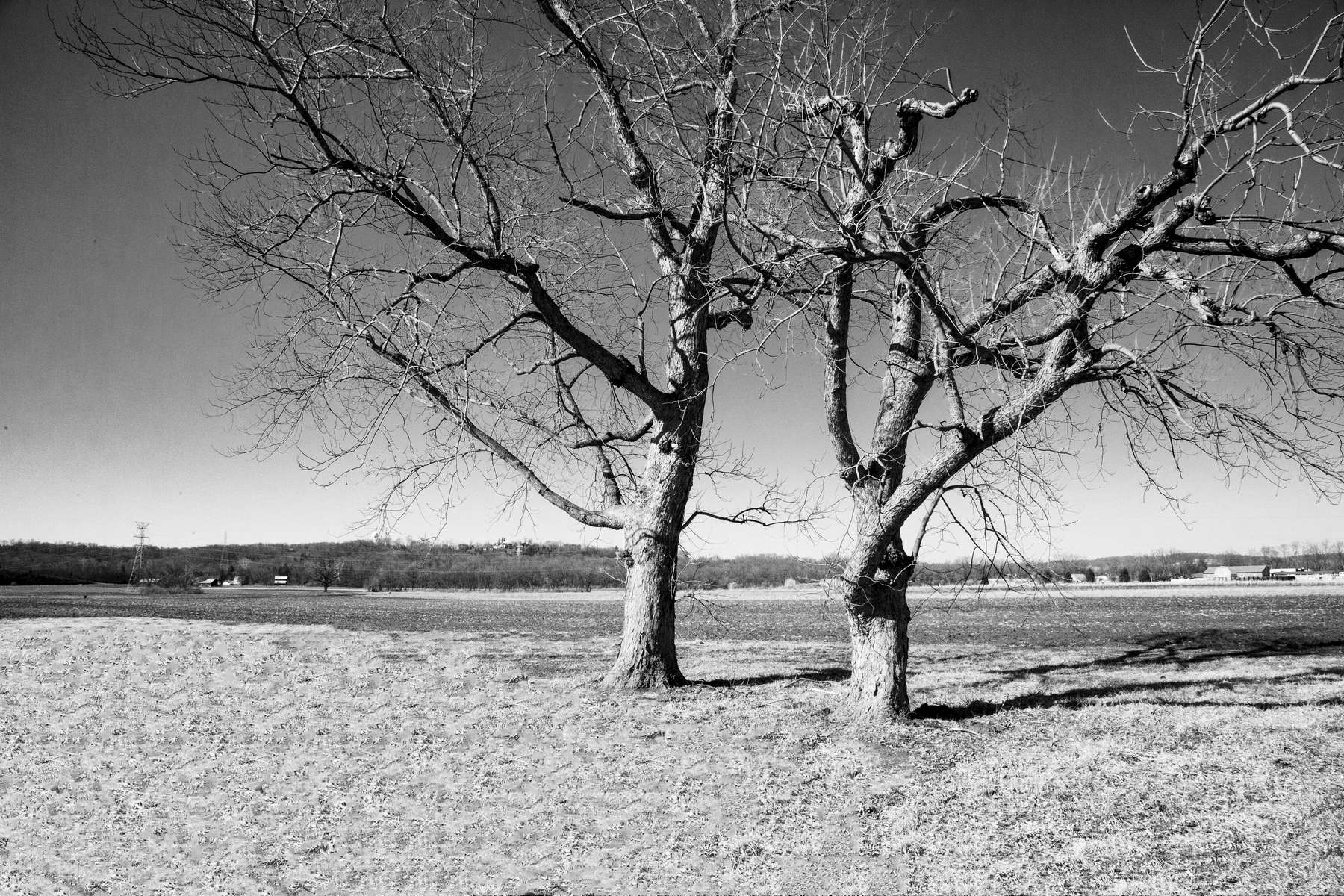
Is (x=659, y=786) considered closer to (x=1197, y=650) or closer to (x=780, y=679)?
(x=780, y=679)

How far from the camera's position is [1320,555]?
105875 mm

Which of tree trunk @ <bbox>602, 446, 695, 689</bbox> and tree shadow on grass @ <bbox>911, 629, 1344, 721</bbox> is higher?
tree trunk @ <bbox>602, 446, 695, 689</bbox>

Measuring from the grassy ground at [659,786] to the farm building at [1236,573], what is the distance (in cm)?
10225

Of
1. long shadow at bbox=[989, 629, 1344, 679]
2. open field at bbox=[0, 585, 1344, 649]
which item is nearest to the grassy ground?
long shadow at bbox=[989, 629, 1344, 679]

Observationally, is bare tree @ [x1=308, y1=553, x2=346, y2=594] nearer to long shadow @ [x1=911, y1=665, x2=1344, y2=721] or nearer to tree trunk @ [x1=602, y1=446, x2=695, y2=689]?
tree trunk @ [x1=602, y1=446, x2=695, y2=689]

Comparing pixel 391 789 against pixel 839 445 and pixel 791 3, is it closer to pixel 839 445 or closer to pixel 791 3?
pixel 839 445

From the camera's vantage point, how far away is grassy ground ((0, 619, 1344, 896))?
A: 4609mm

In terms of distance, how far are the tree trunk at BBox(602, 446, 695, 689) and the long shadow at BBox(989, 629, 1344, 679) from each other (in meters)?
5.29

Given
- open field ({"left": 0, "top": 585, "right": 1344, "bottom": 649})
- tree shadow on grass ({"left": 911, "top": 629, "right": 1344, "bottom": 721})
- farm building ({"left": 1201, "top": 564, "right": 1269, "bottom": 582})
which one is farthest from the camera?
farm building ({"left": 1201, "top": 564, "right": 1269, "bottom": 582})

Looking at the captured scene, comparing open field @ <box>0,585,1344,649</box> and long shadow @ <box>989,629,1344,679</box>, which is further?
open field @ <box>0,585,1344,649</box>

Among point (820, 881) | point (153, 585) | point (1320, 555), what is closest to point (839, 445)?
point (820, 881)

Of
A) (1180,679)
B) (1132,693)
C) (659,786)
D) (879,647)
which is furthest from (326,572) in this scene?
(659,786)

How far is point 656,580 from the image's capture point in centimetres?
1054

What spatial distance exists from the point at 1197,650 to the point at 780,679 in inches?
375
